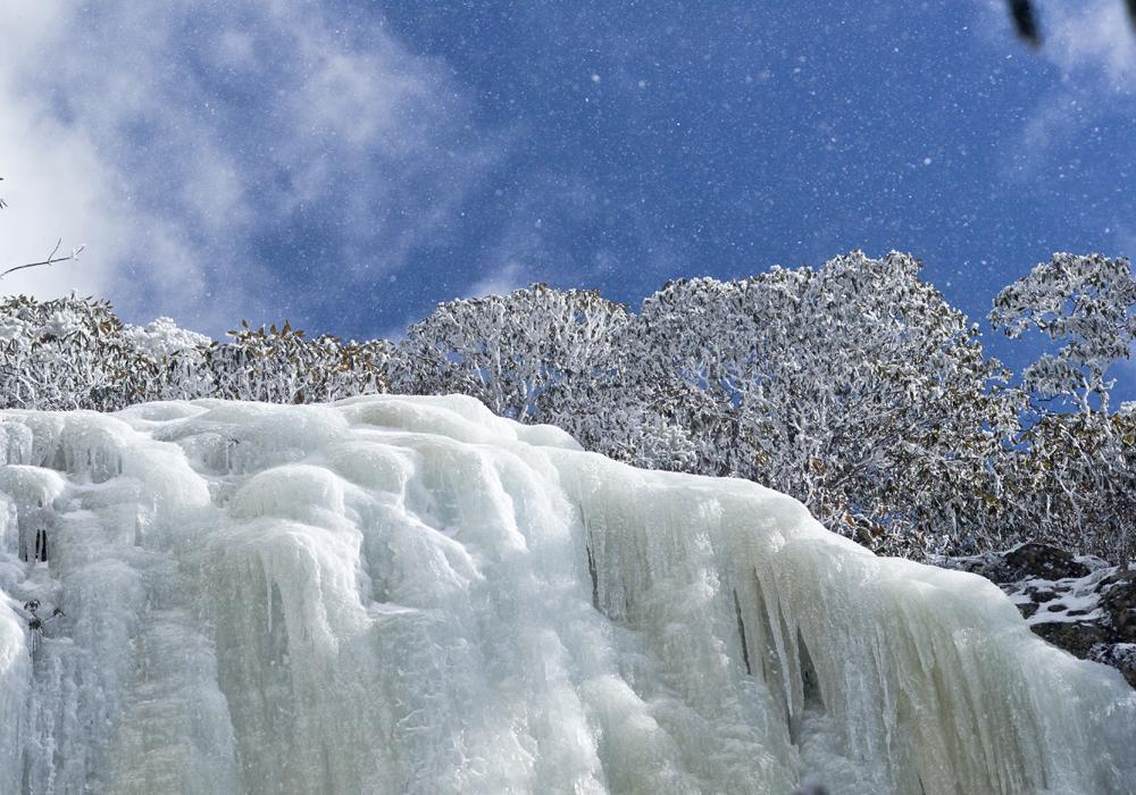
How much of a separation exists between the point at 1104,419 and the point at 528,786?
1535 cm

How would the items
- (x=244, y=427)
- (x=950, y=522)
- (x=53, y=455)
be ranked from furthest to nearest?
(x=950, y=522), (x=244, y=427), (x=53, y=455)

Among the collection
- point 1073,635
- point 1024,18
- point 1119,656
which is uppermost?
point 1024,18

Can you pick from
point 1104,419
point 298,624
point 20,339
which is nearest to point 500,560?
point 298,624

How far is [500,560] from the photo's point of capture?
6809 mm

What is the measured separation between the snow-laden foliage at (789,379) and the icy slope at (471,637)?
754cm

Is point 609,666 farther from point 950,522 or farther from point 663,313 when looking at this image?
point 663,313

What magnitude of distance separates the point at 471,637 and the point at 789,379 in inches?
676

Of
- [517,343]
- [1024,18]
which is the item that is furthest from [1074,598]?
[517,343]

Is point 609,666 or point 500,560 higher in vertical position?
point 500,560

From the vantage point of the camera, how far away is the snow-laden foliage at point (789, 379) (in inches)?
740

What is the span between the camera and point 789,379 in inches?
894

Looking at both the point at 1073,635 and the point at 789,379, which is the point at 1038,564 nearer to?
the point at 1073,635

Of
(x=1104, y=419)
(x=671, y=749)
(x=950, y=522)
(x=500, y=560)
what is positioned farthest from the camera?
(x=950, y=522)

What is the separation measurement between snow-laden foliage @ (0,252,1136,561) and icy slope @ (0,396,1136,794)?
754 centimetres
